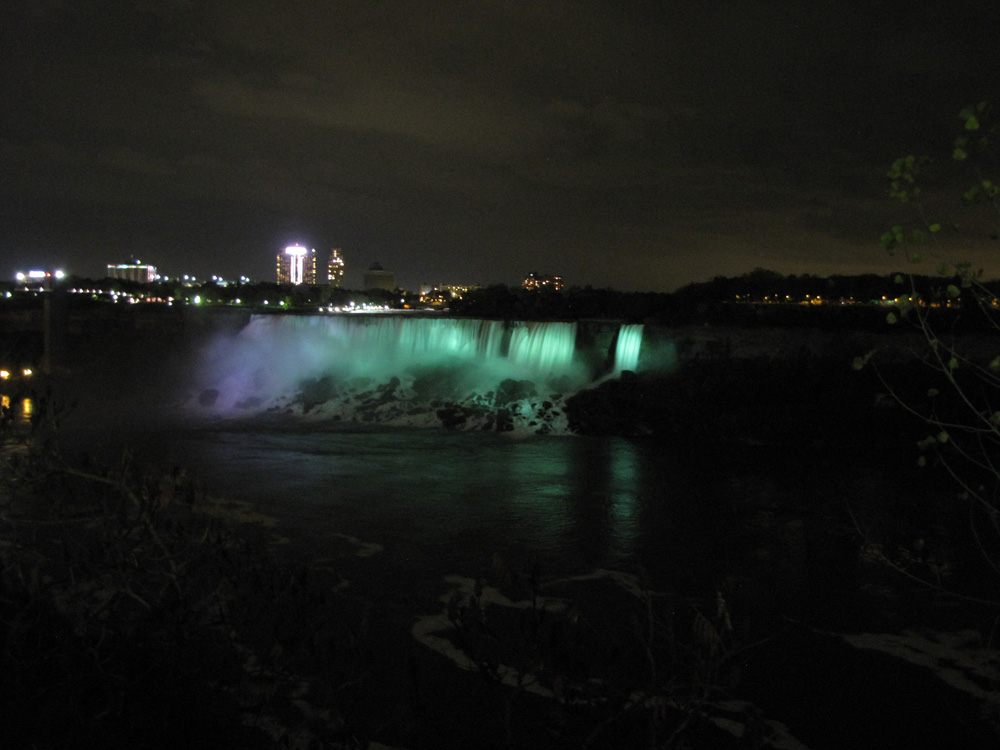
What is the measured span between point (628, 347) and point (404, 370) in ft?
25.5

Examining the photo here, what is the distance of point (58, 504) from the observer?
195 inches

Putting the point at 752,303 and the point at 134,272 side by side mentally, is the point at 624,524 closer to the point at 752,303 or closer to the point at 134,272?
the point at 752,303

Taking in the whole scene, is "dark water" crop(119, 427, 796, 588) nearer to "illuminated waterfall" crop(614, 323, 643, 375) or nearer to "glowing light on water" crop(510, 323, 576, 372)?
"illuminated waterfall" crop(614, 323, 643, 375)

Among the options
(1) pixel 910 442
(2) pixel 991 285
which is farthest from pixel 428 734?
(2) pixel 991 285

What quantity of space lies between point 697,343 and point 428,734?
1879cm

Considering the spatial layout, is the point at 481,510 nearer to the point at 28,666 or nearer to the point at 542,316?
the point at 28,666

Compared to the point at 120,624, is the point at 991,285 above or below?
above

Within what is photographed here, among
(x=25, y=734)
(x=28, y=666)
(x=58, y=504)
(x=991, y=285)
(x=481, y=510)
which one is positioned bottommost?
(x=481, y=510)

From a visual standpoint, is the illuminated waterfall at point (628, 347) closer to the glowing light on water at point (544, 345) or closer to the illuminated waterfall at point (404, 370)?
the illuminated waterfall at point (404, 370)

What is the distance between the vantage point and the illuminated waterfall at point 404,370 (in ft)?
74.1

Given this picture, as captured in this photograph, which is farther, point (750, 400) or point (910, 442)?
point (750, 400)

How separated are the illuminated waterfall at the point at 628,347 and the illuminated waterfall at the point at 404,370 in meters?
0.03

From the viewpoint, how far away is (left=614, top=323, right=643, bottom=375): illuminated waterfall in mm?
23859

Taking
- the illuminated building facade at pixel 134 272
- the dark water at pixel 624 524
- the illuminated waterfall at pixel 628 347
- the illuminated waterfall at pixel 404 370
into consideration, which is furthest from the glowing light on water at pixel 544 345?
the illuminated building facade at pixel 134 272
